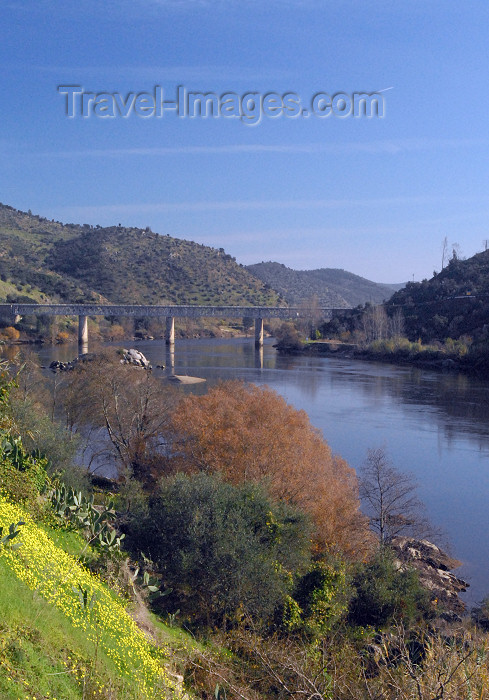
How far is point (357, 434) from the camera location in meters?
25.9

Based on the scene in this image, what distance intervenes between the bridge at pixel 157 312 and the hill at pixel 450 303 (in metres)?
10.6

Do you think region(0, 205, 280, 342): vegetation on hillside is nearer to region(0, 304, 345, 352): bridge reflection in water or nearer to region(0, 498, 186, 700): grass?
region(0, 304, 345, 352): bridge reflection in water

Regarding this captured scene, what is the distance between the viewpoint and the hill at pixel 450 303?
59.2 metres

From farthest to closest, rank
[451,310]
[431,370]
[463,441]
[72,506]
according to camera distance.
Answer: [451,310] < [431,370] < [463,441] < [72,506]

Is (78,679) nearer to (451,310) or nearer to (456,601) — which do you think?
(456,601)

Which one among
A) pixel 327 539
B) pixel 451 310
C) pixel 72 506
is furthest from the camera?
pixel 451 310

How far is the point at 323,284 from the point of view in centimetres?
16050

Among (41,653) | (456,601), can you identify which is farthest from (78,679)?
(456,601)

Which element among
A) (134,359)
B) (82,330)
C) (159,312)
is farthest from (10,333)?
(134,359)

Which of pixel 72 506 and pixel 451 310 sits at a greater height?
pixel 451 310

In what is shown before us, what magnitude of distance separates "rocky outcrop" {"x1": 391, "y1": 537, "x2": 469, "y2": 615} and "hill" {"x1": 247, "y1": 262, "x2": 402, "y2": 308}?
122m

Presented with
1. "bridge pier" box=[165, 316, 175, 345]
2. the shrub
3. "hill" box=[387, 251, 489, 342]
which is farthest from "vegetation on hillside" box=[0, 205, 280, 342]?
"hill" box=[387, 251, 489, 342]

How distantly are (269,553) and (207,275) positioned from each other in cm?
9021

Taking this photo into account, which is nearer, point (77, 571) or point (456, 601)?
point (77, 571)
